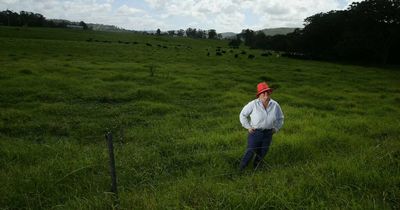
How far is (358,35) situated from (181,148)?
145 ft

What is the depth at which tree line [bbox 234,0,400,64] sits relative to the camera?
45.1 meters

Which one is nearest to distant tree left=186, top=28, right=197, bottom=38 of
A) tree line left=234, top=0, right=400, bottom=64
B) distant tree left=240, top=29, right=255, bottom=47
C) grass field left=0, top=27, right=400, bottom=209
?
distant tree left=240, top=29, right=255, bottom=47

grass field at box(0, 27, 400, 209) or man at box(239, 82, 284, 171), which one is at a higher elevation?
man at box(239, 82, 284, 171)

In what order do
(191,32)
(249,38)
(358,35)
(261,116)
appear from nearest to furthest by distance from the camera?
(261,116), (358,35), (249,38), (191,32)

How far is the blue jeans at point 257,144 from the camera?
670 cm

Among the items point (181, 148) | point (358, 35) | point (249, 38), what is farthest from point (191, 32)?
point (181, 148)

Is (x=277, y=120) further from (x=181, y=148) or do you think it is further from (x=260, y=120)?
(x=181, y=148)

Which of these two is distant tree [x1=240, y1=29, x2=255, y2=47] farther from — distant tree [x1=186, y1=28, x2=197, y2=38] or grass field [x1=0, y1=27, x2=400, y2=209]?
grass field [x1=0, y1=27, x2=400, y2=209]

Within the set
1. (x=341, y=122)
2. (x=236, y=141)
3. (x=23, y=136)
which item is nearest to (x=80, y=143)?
(x=23, y=136)

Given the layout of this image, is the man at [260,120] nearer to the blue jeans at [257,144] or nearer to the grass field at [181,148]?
the blue jeans at [257,144]

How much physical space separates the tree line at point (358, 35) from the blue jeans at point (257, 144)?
43783 mm

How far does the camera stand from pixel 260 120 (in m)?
6.55

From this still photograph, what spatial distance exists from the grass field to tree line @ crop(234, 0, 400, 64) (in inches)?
1187

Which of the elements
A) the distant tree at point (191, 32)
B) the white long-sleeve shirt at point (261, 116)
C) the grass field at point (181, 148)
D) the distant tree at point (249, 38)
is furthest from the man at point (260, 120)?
the distant tree at point (191, 32)
